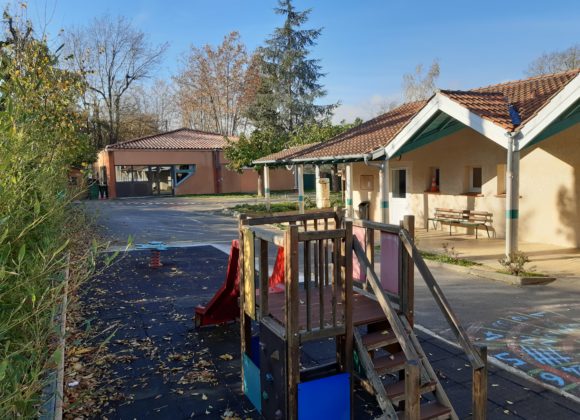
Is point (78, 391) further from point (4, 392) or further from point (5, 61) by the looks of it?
point (5, 61)

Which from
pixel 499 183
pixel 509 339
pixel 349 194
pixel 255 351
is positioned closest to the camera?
pixel 255 351

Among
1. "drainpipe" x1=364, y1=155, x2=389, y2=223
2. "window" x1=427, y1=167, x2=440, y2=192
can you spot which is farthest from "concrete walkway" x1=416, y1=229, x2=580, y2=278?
"window" x1=427, y1=167, x2=440, y2=192

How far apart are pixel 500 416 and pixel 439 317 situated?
2.54 meters

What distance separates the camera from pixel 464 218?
42.5 feet

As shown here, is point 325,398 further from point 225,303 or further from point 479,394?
point 225,303

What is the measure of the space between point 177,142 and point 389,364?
3608 centimetres

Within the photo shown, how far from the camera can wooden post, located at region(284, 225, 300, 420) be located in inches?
131

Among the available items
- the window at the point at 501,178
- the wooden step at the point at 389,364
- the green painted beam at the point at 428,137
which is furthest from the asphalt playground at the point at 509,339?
the window at the point at 501,178

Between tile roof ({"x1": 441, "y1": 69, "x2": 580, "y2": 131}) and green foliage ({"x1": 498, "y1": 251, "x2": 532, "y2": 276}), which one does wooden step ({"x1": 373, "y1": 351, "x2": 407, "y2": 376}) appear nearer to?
green foliage ({"x1": 498, "y1": 251, "x2": 532, "y2": 276})

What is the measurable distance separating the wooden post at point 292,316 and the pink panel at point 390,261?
112 cm

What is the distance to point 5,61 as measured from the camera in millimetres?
7387

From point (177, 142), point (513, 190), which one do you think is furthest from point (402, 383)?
point (177, 142)

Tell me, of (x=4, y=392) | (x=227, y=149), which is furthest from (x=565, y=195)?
(x=227, y=149)

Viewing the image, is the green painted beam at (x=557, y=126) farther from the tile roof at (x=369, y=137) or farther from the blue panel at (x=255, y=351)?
the blue panel at (x=255, y=351)
